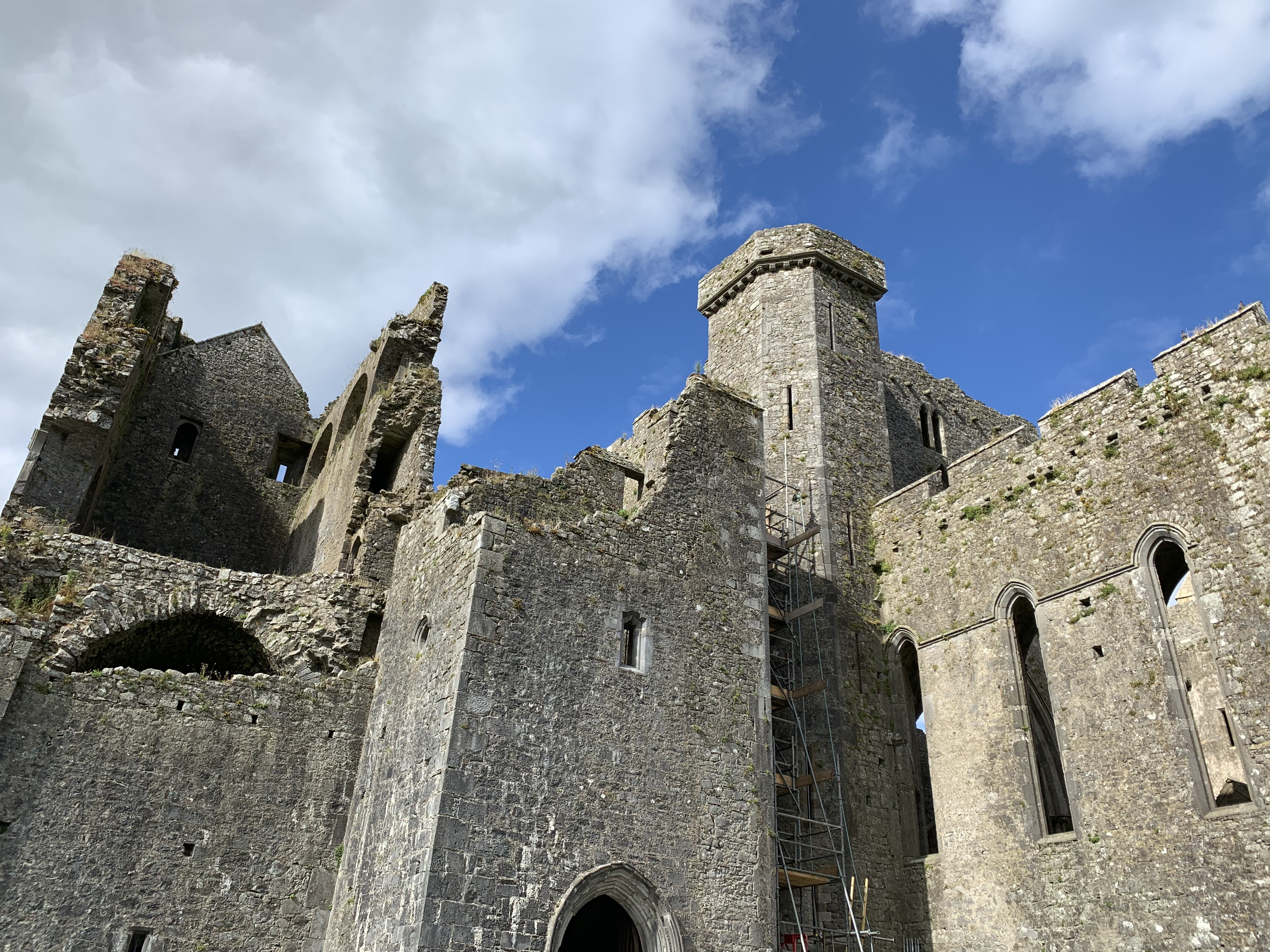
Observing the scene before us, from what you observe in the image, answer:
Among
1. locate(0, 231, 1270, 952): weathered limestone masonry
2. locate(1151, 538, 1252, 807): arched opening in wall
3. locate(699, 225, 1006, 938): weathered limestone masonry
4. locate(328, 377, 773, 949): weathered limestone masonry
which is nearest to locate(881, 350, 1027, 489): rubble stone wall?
locate(699, 225, 1006, 938): weathered limestone masonry

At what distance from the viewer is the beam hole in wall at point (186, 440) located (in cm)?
2211

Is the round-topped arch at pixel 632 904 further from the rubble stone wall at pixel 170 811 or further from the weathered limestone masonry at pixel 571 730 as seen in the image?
the rubble stone wall at pixel 170 811

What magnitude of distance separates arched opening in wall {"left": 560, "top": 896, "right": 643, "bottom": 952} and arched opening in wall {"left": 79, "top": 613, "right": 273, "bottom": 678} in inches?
222

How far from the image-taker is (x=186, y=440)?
73.4ft

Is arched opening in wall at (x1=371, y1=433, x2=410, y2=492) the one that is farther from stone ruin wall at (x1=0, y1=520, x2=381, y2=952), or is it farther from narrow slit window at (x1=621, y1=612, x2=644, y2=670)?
narrow slit window at (x1=621, y1=612, x2=644, y2=670)

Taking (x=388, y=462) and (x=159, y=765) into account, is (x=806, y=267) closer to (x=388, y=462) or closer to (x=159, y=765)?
(x=388, y=462)

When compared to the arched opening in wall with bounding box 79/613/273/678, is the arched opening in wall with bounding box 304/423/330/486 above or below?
above

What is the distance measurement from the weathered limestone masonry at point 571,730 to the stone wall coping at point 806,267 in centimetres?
765

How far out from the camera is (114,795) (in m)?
11.5

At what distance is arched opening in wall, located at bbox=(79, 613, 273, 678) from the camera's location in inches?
538

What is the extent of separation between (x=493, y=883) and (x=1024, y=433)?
11247 mm

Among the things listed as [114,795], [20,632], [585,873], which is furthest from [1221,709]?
[20,632]

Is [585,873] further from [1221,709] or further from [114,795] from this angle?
[1221,709]

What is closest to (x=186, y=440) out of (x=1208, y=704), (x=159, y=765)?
(x=159, y=765)
